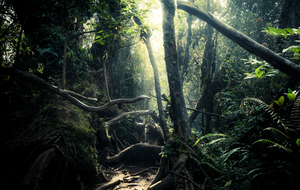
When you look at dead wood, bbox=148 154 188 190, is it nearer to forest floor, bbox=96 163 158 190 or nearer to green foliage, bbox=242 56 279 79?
forest floor, bbox=96 163 158 190

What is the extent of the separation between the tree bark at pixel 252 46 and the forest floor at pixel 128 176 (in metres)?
4.79

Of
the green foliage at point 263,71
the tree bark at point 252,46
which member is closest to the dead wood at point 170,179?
the green foliage at point 263,71

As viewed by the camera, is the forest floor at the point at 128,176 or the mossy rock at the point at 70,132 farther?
the forest floor at the point at 128,176

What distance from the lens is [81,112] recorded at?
17.7 ft

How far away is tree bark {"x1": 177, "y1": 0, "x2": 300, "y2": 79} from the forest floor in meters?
4.79

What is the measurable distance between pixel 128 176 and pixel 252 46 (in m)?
5.73

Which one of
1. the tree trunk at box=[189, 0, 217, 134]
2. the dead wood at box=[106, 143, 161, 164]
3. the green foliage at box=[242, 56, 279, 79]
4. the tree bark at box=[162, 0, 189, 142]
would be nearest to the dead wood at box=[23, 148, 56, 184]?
the tree bark at box=[162, 0, 189, 142]

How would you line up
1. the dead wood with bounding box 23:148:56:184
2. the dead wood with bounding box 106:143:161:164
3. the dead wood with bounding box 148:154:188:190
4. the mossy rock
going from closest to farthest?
the dead wood with bounding box 23:148:56:184 < the dead wood with bounding box 148:154:188:190 < the mossy rock < the dead wood with bounding box 106:143:161:164

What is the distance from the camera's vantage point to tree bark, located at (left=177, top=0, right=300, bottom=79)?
3.06m

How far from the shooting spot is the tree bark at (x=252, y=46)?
306 centimetres

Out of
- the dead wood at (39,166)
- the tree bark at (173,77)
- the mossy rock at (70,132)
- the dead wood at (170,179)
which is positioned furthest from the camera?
the tree bark at (173,77)

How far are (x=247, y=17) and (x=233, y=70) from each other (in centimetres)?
704

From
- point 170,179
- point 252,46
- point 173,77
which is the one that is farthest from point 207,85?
point 170,179

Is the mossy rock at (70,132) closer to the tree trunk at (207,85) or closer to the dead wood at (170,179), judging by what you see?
the dead wood at (170,179)
